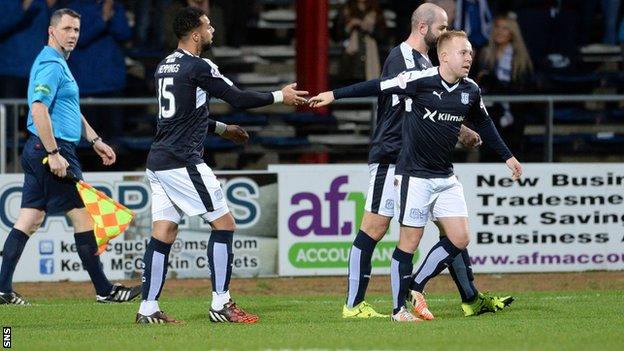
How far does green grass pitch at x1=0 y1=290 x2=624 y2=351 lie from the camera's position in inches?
367

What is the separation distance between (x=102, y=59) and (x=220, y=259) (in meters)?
7.09

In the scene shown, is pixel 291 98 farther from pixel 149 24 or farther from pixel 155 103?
pixel 149 24

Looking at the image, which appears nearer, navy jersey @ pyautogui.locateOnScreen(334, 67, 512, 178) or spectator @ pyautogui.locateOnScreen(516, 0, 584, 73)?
navy jersey @ pyautogui.locateOnScreen(334, 67, 512, 178)

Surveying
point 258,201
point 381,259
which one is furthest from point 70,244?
point 381,259

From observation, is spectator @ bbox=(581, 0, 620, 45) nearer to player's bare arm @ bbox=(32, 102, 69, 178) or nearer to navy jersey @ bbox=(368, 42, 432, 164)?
navy jersey @ bbox=(368, 42, 432, 164)

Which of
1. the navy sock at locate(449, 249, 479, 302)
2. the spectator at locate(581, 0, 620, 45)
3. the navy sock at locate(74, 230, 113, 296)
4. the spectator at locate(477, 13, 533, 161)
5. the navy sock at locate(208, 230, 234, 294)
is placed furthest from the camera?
the spectator at locate(581, 0, 620, 45)

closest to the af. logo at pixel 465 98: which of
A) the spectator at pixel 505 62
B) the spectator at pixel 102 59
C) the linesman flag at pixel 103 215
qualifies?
the linesman flag at pixel 103 215

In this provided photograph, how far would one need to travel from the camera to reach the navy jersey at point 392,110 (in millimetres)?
10836

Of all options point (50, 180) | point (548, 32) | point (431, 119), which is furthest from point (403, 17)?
point (431, 119)

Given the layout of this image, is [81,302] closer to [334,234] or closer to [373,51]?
[334,234]

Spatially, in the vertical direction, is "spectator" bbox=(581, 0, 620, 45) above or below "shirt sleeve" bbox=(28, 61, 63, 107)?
above

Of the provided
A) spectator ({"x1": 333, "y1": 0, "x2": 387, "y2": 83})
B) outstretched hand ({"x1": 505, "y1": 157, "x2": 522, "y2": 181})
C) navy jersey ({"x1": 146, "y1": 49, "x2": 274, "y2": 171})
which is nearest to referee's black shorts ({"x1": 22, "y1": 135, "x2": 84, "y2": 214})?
navy jersey ({"x1": 146, "y1": 49, "x2": 274, "y2": 171})

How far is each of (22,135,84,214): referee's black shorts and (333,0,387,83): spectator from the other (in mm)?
7160

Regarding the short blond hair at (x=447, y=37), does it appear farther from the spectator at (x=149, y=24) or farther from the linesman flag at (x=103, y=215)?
the spectator at (x=149, y=24)
